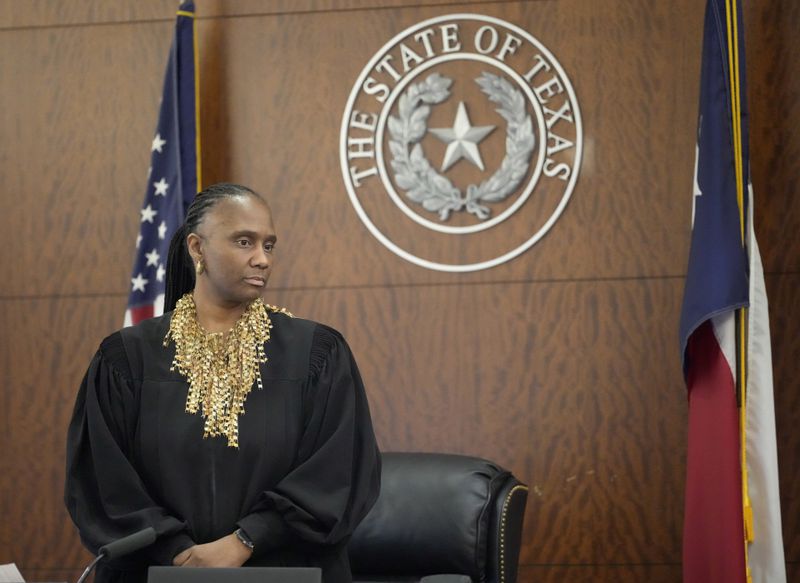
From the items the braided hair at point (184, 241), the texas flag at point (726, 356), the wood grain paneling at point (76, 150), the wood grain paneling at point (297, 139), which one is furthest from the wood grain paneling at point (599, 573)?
the braided hair at point (184, 241)

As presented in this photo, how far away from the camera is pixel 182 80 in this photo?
4.37m

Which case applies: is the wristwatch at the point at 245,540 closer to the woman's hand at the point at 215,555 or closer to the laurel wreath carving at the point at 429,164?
the woman's hand at the point at 215,555

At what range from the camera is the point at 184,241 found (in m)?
2.58

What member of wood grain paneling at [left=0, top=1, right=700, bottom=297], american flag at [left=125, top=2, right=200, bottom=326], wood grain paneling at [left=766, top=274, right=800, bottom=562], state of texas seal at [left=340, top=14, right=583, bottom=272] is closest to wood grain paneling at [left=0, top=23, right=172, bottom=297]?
wood grain paneling at [left=0, top=1, right=700, bottom=297]

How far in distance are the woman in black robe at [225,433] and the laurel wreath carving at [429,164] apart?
1.89m

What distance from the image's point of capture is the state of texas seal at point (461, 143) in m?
4.30

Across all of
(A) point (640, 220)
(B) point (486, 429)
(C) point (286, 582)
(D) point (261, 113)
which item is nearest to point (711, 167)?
(A) point (640, 220)

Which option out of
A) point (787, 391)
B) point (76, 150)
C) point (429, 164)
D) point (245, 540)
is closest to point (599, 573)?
point (787, 391)

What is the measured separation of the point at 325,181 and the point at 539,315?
Answer: 3.17 feet

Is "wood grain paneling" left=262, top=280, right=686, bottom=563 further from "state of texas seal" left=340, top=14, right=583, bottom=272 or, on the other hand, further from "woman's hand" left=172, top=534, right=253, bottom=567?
"woman's hand" left=172, top=534, right=253, bottom=567

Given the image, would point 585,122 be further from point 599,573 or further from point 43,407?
point 43,407

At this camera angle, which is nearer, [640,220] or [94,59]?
[640,220]

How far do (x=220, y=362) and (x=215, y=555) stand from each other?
415mm

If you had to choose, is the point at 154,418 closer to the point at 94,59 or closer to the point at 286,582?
the point at 286,582
